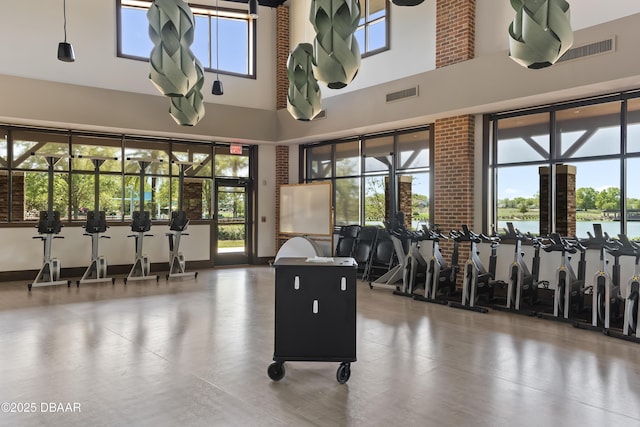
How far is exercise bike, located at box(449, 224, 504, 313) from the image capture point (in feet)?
21.9

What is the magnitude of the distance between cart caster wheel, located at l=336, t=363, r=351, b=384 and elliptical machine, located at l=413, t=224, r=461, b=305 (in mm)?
3641

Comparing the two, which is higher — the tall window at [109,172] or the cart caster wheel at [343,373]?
the tall window at [109,172]

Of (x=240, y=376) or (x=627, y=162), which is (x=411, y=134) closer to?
(x=627, y=162)

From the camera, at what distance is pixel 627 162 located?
6215 millimetres

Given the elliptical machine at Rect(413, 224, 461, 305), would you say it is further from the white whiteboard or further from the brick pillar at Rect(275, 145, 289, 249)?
the brick pillar at Rect(275, 145, 289, 249)

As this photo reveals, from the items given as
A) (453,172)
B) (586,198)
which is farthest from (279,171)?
(586,198)

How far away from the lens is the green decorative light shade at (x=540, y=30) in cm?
228

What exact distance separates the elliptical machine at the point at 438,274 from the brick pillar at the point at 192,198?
5626mm

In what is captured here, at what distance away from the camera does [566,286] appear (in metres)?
5.90

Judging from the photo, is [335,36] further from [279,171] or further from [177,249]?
[279,171]

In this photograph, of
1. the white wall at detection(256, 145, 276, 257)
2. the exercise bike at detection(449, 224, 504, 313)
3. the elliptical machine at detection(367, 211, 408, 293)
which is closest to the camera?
the exercise bike at detection(449, 224, 504, 313)

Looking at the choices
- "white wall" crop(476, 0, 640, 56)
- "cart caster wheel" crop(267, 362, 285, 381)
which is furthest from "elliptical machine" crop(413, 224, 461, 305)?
"cart caster wheel" crop(267, 362, 285, 381)

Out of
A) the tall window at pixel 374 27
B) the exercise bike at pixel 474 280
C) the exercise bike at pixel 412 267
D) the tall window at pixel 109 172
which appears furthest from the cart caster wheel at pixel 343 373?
the tall window at pixel 374 27

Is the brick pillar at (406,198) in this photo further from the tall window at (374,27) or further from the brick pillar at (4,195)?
the brick pillar at (4,195)
